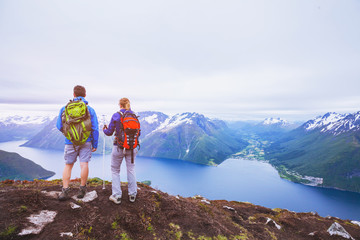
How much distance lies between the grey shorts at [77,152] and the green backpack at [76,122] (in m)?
0.40

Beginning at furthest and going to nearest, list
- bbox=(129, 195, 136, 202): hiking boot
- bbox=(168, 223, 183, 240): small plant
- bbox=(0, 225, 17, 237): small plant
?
bbox=(129, 195, 136, 202): hiking boot
bbox=(168, 223, 183, 240): small plant
bbox=(0, 225, 17, 237): small plant

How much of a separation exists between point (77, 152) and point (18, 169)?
789 feet

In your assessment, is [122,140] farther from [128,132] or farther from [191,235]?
[191,235]

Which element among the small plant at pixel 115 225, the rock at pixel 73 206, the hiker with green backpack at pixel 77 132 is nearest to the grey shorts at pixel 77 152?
the hiker with green backpack at pixel 77 132

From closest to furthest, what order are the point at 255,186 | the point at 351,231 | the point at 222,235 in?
the point at 222,235 → the point at 351,231 → the point at 255,186

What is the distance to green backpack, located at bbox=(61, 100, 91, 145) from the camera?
22.2ft

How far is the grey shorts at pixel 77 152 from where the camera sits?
7091mm

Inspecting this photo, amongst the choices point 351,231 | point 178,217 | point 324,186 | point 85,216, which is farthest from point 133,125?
point 324,186

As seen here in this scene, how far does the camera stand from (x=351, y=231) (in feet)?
40.3

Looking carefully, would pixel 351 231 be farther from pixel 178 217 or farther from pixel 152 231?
pixel 152 231

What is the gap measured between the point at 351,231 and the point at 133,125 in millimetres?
17745

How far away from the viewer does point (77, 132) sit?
6.80m

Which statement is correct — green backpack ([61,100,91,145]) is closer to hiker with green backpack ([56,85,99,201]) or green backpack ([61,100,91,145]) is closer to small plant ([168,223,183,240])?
hiker with green backpack ([56,85,99,201])

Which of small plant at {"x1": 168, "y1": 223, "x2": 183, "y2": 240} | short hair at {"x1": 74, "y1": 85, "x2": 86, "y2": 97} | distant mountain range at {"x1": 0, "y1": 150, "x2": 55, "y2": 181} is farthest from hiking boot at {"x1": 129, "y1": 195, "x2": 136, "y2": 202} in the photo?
distant mountain range at {"x1": 0, "y1": 150, "x2": 55, "y2": 181}
